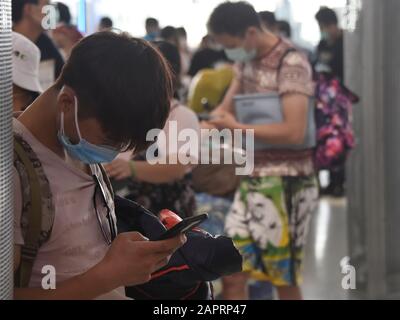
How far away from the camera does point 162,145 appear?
2223mm

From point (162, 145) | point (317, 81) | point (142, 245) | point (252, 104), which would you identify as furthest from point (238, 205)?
point (142, 245)

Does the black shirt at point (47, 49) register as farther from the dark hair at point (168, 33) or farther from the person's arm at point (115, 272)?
the person's arm at point (115, 272)

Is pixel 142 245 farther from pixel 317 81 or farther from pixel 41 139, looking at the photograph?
pixel 317 81

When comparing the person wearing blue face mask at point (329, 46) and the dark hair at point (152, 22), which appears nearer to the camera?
the dark hair at point (152, 22)

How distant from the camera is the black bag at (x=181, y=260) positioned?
1781 millimetres

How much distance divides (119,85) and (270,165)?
1.33 metres

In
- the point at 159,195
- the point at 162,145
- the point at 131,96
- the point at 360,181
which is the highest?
the point at 131,96

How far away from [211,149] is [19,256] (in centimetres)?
113

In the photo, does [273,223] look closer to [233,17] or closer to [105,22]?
[233,17]

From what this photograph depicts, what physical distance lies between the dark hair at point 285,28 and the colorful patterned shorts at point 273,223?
1.78 feet

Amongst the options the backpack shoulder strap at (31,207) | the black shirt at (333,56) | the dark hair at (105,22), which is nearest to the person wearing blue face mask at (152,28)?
the dark hair at (105,22)

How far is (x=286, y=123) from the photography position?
2.76 meters

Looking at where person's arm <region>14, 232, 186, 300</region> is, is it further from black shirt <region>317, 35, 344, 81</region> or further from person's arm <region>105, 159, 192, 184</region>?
black shirt <region>317, 35, 344, 81</region>
